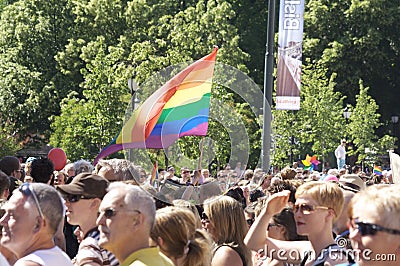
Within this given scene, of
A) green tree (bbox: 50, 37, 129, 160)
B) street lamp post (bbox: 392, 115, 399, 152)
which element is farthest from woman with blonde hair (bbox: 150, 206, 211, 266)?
street lamp post (bbox: 392, 115, 399, 152)

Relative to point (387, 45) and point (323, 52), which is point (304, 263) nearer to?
point (323, 52)

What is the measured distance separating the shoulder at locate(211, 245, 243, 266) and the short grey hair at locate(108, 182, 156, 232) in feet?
4.43

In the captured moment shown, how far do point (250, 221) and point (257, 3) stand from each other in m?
40.1

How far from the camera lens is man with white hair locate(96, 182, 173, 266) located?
4.98 m

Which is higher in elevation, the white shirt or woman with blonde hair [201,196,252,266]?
the white shirt

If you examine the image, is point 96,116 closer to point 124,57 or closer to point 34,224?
point 124,57

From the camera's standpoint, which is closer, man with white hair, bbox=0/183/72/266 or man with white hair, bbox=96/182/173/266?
man with white hair, bbox=96/182/173/266

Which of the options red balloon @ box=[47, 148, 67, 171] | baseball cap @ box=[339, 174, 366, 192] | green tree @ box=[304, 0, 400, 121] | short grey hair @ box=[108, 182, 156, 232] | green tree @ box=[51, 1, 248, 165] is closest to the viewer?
short grey hair @ box=[108, 182, 156, 232]

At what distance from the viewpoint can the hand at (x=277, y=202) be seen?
6211mm

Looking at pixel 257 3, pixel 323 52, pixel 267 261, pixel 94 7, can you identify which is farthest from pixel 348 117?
pixel 267 261

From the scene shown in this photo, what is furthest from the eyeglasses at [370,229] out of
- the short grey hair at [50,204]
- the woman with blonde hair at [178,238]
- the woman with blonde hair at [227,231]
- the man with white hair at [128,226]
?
the woman with blonde hair at [227,231]

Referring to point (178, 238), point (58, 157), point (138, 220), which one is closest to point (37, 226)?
point (138, 220)

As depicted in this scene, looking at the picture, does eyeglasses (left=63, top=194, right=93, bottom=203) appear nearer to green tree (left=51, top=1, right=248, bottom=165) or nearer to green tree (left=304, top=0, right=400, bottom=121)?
green tree (left=51, top=1, right=248, bottom=165)

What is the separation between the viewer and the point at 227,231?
6633 millimetres
